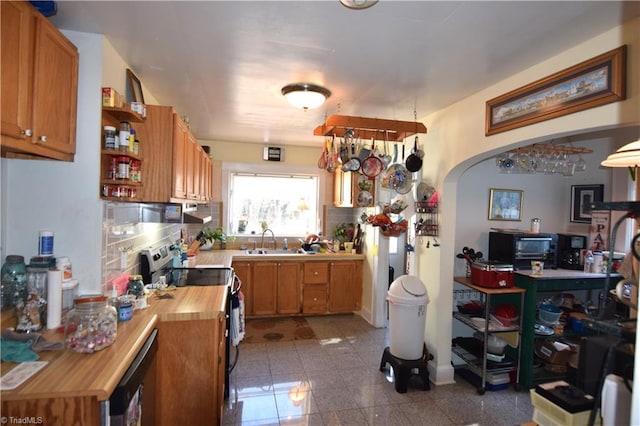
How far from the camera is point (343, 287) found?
4.64m

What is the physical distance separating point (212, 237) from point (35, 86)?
3.48m

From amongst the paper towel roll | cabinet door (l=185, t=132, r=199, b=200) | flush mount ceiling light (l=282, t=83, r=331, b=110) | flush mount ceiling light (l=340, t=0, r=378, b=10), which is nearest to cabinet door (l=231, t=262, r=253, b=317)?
cabinet door (l=185, t=132, r=199, b=200)

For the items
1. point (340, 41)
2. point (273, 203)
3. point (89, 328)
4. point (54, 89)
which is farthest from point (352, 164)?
point (273, 203)

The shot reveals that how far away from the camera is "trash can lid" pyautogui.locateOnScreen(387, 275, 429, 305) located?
2.87 meters

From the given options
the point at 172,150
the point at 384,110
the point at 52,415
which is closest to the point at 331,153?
the point at 384,110

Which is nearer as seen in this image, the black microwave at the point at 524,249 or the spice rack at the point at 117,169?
the spice rack at the point at 117,169

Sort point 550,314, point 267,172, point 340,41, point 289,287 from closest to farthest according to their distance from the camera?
point 340,41
point 550,314
point 289,287
point 267,172

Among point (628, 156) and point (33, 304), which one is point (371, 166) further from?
point (33, 304)

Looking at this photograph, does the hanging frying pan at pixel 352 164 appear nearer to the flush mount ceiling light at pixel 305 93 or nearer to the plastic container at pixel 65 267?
the flush mount ceiling light at pixel 305 93

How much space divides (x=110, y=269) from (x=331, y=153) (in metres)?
1.90

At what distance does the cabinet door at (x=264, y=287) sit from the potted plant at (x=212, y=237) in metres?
0.77

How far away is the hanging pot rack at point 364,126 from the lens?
8.63ft

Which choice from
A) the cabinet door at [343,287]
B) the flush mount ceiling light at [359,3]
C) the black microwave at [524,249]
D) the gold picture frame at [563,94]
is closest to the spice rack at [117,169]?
the flush mount ceiling light at [359,3]

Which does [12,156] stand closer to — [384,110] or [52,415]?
[52,415]
